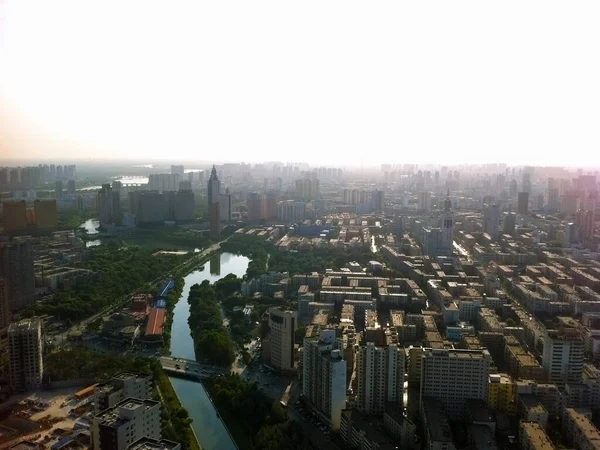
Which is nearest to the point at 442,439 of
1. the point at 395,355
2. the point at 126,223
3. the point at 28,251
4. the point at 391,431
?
the point at 391,431

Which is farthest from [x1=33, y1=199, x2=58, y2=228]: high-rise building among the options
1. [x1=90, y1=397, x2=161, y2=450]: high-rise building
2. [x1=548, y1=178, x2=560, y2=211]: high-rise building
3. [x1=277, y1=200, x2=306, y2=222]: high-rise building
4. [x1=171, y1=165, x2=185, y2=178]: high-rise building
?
[x1=171, y1=165, x2=185, y2=178]: high-rise building

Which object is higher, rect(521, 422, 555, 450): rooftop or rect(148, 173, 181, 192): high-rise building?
rect(148, 173, 181, 192): high-rise building

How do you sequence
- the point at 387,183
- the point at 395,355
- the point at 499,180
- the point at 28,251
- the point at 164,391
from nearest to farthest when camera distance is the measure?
the point at 395,355
the point at 164,391
the point at 28,251
the point at 499,180
the point at 387,183

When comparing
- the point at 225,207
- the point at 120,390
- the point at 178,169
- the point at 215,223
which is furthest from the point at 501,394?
the point at 178,169

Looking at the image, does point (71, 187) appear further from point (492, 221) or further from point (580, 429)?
point (580, 429)

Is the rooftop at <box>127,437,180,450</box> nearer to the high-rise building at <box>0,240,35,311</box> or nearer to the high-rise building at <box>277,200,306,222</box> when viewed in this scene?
the high-rise building at <box>0,240,35,311</box>

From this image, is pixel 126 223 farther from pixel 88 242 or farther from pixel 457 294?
pixel 457 294
